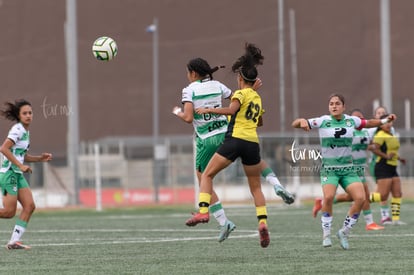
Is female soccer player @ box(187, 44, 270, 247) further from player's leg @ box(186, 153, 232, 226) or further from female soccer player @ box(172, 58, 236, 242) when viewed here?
female soccer player @ box(172, 58, 236, 242)

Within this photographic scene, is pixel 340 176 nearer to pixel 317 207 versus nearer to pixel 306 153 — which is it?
pixel 317 207

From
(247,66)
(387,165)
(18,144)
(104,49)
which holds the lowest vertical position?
(387,165)

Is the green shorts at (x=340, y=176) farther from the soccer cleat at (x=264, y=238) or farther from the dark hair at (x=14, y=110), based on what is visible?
the dark hair at (x=14, y=110)

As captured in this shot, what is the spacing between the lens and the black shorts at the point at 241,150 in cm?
1301

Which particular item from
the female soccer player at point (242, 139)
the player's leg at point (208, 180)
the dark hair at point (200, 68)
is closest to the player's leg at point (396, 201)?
the dark hair at point (200, 68)

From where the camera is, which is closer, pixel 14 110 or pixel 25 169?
pixel 25 169

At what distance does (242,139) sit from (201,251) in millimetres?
1492

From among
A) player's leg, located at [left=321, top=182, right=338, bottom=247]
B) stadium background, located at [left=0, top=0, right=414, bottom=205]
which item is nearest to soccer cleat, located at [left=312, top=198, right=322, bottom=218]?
player's leg, located at [left=321, top=182, right=338, bottom=247]

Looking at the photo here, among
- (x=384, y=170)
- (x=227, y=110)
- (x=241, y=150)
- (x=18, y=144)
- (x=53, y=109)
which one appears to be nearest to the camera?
(x=227, y=110)

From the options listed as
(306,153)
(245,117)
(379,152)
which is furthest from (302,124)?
(306,153)

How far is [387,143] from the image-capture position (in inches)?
781

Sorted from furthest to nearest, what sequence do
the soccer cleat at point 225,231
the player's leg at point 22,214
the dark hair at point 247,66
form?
1. the player's leg at point 22,214
2. the soccer cleat at point 225,231
3. the dark hair at point 247,66

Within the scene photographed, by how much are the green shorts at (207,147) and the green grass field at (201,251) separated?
1103 mm

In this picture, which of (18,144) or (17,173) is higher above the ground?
(18,144)
